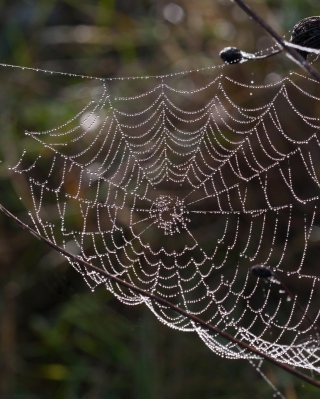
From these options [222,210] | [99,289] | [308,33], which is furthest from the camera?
[99,289]

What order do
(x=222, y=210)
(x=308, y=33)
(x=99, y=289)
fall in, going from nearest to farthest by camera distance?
(x=308, y=33) → (x=222, y=210) → (x=99, y=289)

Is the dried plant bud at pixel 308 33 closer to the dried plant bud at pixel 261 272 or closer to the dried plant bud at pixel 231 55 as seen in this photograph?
the dried plant bud at pixel 231 55

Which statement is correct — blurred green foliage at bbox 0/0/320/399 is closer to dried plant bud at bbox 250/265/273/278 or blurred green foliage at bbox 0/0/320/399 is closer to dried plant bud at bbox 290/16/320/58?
dried plant bud at bbox 250/265/273/278

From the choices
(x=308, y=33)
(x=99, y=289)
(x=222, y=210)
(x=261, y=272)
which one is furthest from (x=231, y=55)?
(x=99, y=289)

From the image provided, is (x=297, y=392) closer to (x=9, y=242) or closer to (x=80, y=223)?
(x=80, y=223)

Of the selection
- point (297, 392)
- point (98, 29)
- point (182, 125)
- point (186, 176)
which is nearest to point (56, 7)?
point (98, 29)

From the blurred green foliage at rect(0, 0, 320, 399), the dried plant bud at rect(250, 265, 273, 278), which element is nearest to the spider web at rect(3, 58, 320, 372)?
the blurred green foliage at rect(0, 0, 320, 399)

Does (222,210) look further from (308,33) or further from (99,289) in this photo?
(308,33)
